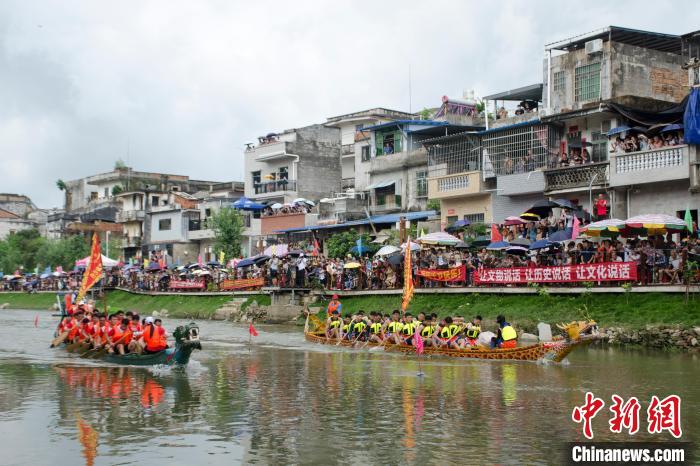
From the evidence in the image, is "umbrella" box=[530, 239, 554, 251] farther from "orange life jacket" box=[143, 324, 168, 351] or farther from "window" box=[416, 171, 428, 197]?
"window" box=[416, 171, 428, 197]

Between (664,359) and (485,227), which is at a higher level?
(485,227)

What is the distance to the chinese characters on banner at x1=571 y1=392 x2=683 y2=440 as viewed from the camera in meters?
15.3

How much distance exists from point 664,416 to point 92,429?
10.6m

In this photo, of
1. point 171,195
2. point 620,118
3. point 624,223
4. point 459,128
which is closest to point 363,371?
point 624,223

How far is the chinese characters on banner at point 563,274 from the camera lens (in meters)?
28.9

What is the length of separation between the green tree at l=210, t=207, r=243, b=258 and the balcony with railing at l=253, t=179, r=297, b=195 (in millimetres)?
2969

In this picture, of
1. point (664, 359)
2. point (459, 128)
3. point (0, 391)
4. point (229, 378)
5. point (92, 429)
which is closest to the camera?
point (92, 429)

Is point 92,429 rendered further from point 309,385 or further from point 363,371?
point 363,371

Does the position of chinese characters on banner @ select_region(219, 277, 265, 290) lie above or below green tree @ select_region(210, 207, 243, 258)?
below

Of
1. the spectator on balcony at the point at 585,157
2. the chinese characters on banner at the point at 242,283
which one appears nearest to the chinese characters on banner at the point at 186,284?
the chinese characters on banner at the point at 242,283

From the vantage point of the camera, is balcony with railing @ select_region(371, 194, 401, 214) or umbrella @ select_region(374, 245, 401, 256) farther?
balcony with railing @ select_region(371, 194, 401, 214)

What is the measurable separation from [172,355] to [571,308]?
14236mm

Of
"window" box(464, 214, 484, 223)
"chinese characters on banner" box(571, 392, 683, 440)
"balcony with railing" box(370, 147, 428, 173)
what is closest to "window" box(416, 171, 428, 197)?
"balcony with railing" box(370, 147, 428, 173)

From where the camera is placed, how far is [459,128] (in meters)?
47.8
